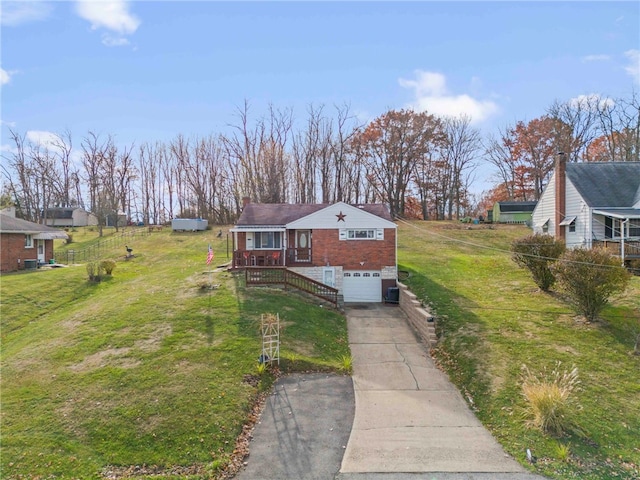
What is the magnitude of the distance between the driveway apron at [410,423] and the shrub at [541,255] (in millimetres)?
7763

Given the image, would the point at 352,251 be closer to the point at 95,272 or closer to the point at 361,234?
the point at 361,234

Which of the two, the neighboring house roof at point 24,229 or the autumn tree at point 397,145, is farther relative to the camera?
the autumn tree at point 397,145

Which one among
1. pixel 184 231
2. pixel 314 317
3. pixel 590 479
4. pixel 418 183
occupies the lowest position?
pixel 590 479

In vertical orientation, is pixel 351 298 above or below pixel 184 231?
below

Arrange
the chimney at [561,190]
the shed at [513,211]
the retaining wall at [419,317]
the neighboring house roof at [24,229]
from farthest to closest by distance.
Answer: the shed at [513,211] < the neighboring house roof at [24,229] < the chimney at [561,190] < the retaining wall at [419,317]

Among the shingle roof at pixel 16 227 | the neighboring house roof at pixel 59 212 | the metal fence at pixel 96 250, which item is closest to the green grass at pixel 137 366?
the shingle roof at pixel 16 227

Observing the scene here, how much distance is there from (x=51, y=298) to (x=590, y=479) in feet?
77.2

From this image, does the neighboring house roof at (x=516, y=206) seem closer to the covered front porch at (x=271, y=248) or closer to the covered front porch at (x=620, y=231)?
the covered front porch at (x=620, y=231)

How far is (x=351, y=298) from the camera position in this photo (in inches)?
884

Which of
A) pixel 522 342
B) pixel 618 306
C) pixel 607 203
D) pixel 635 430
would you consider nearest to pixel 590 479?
pixel 635 430

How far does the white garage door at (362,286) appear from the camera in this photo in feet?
73.5

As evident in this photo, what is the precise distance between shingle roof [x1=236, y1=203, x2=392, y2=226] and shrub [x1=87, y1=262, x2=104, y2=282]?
9396 millimetres

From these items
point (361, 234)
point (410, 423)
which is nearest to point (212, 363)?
point (410, 423)

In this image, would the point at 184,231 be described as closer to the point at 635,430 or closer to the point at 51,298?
the point at 51,298
